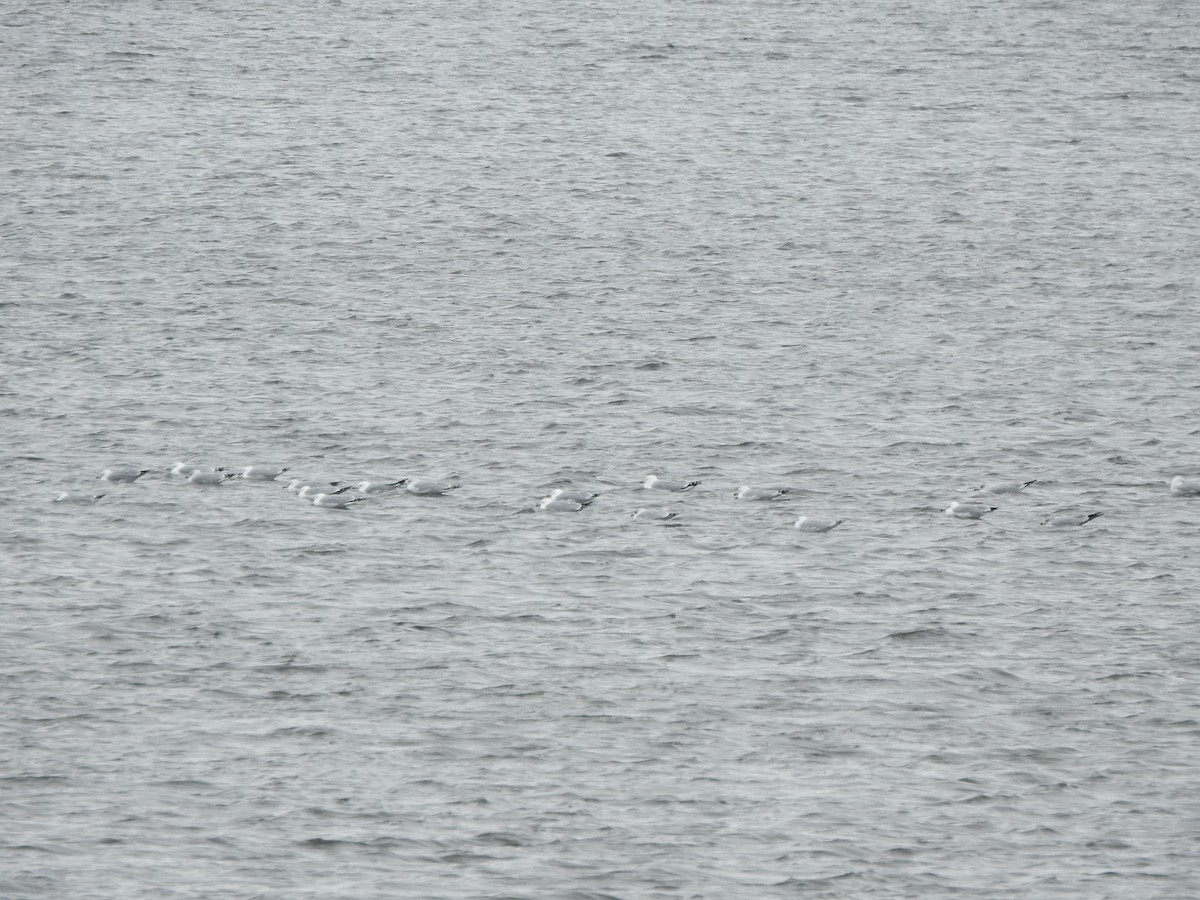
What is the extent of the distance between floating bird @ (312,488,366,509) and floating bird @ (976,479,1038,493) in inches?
447

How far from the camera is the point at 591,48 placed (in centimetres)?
7738

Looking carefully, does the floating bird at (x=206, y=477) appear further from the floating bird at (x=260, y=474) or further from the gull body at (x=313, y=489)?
the gull body at (x=313, y=489)

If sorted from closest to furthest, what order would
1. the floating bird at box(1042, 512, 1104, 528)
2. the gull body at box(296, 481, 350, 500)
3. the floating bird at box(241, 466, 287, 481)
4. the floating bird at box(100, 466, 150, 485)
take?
the floating bird at box(1042, 512, 1104, 528), the gull body at box(296, 481, 350, 500), the floating bird at box(100, 466, 150, 485), the floating bird at box(241, 466, 287, 481)

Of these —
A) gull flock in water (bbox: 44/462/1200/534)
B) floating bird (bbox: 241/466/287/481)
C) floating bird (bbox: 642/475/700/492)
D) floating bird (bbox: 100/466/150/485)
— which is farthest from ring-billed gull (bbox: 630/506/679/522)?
floating bird (bbox: 100/466/150/485)

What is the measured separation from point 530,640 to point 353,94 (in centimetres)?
4612

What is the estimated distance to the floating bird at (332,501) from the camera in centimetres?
3334

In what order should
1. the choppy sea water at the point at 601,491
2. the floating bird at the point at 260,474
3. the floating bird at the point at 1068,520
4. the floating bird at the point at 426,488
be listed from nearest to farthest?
the choppy sea water at the point at 601,491, the floating bird at the point at 1068,520, the floating bird at the point at 426,488, the floating bird at the point at 260,474

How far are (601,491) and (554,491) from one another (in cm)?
97

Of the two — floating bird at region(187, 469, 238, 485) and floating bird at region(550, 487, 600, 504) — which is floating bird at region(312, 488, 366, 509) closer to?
floating bird at region(187, 469, 238, 485)

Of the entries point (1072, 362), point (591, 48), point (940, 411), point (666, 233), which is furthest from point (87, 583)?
point (591, 48)

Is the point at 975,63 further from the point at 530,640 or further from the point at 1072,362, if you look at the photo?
the point at 530,640

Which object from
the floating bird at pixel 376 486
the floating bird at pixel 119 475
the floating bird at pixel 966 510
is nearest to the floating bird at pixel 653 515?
the floating bird at pixel 376 486

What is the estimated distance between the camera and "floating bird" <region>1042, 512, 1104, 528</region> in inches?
1283

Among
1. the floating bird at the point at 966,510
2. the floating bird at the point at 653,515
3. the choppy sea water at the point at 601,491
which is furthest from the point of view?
the floating bird at the point at 966,510
